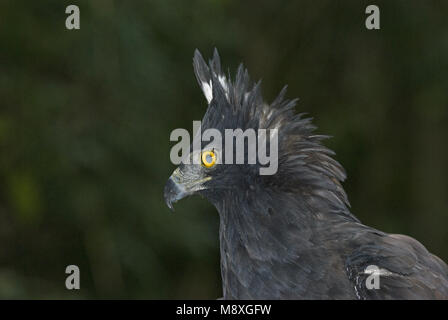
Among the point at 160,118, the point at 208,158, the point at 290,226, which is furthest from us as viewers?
the point at 160,118

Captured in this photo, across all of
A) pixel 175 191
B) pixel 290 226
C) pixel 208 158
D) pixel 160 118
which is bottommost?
pixel 290 226

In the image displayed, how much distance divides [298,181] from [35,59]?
4.05 meters

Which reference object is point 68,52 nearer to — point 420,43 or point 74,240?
point 74,240

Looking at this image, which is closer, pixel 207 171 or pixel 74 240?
pixel 207 171

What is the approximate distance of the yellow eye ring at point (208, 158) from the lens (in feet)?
12.7

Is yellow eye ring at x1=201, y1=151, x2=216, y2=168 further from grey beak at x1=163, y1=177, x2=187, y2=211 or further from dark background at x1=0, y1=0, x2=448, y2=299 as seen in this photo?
dark background at x1=0, y1=0, x2=448, y2=299

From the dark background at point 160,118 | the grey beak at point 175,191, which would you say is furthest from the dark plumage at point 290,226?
the dark background at point 160,118

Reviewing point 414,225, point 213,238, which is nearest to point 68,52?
point 213,238

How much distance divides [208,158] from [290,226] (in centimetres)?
60

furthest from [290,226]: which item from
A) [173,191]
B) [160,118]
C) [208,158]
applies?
[160,118]

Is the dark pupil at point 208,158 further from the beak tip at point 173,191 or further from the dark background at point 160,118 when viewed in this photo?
the dark background at point 160,118

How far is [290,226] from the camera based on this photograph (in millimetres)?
3557

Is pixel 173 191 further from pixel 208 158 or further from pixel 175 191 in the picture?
pixel 208 158

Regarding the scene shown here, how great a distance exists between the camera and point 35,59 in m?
6.96
